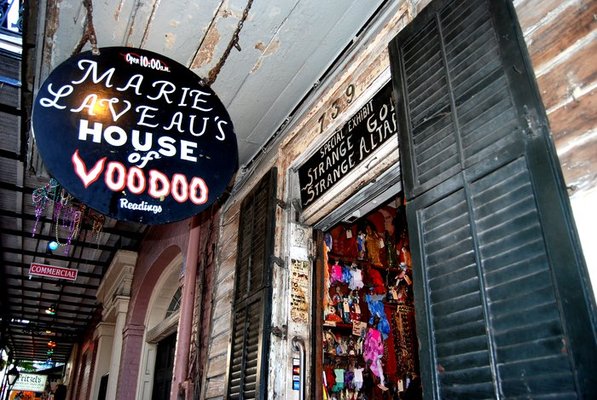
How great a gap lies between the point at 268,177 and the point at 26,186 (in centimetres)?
507

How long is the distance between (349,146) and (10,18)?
158 inches

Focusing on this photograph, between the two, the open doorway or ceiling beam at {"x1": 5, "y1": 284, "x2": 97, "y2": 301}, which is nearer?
the open doorway

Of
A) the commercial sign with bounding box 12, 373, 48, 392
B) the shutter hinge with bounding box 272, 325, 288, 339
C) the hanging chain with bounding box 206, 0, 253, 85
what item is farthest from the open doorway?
the commercial sign with bounding box 12, 373, 48, 392

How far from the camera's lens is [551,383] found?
149 cm

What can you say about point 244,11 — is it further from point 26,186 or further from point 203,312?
point 26,186

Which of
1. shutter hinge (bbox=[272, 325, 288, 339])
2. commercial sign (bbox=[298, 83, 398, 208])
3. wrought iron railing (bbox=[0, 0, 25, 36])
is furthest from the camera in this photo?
wrought iron railing (bbox=[0, 0, 25, 36])

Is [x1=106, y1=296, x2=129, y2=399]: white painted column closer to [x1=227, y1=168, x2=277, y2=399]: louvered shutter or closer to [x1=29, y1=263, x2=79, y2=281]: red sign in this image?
[x1=29, y1=263, x2=79, y2=281]: red sign

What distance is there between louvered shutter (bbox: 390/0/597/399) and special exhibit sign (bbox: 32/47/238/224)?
1398 mm

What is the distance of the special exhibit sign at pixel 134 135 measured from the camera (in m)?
2.68

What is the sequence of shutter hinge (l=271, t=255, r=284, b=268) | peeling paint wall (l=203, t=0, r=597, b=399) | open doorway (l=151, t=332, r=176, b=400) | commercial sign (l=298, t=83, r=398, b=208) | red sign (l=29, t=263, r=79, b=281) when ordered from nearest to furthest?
peeling paint wall (l=203, t=0, r=597, b=399)
commercial sign (l=298, t=83, r=398, b=208)
shutter hinge (l=271, t=255, r=284, b=268)
open doorway (l=151, t=332, r=176, b=400)
red sign (l=29, t=263, r=79, b=281)

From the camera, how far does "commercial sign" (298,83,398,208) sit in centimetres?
322

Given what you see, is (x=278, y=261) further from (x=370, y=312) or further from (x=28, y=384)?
(x=28, y=384)

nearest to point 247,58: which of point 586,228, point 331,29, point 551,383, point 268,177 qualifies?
point 331,29

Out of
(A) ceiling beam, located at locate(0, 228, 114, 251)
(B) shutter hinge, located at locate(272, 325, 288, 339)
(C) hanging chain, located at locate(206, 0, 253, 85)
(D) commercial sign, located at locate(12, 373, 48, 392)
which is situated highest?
(A) ceiling beam, located at locate(0, 228, 114, 251)
